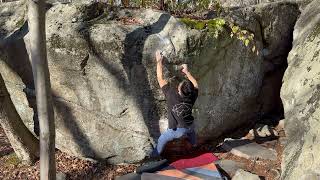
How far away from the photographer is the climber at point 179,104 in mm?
6832

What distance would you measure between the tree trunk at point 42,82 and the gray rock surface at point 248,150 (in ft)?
11.1

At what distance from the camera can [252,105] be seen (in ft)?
30.8

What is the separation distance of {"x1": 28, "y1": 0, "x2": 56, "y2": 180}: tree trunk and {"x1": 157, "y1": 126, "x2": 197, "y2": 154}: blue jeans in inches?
74.5

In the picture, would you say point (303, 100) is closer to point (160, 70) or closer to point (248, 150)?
point (248, 150)

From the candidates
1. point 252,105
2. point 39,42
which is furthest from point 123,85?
point 252,105

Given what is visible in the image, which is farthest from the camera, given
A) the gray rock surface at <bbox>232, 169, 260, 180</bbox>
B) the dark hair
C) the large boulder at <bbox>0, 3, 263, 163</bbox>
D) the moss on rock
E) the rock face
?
the moss on rock

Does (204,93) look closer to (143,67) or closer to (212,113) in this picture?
(212,113)

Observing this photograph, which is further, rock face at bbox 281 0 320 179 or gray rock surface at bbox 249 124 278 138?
gray rock surface at bbox 249 124 278 138

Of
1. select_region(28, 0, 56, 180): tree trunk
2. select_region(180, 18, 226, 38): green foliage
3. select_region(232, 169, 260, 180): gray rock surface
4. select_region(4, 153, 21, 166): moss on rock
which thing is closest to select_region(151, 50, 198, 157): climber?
select_region(180, 18, 226, 38): green foliage

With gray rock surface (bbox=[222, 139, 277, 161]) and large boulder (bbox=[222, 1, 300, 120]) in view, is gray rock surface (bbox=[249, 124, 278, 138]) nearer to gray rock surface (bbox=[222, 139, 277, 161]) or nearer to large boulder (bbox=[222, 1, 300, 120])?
gray rock surface (bbox=[222, 139, 277, 161])

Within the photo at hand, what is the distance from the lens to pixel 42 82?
5957 mm

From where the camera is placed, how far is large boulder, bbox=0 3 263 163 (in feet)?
24.1

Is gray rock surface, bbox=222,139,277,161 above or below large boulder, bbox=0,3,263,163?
below

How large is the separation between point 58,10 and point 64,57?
107cm
